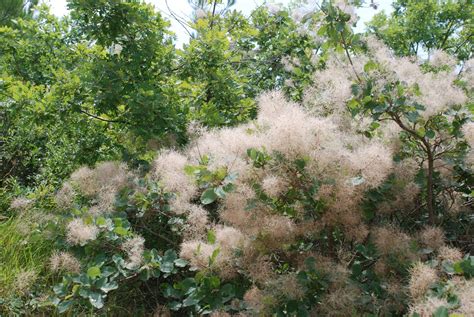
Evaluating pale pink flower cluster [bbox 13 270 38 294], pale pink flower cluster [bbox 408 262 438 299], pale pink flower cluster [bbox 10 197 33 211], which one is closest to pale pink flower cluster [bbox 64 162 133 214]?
pale pink flower cluster [bbox 13 270 38 294]

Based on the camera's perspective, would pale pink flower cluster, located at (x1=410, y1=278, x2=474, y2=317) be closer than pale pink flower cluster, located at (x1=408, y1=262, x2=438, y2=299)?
Yes

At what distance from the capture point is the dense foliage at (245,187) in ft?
7.75

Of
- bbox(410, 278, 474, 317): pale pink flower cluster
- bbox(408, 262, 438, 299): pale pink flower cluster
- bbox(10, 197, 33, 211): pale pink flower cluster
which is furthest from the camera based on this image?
bbox(10, 197, 33, 211): pale pink flower cluster

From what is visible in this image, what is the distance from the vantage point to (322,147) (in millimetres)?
2404

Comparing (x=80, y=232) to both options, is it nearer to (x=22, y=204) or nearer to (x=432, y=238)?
(x=22, y=204)

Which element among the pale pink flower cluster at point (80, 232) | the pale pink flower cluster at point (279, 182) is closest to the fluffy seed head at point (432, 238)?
the pale pink flower cluster at point (279, 182)

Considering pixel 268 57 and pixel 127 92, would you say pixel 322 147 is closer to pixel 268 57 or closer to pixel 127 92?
pixel 127 92

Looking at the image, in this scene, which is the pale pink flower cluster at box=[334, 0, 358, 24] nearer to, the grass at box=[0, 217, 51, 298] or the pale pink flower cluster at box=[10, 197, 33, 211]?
the grass at box=[0, 217, 51, 298]

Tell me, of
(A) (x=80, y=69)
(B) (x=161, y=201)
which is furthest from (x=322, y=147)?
(A) (x=80, y=69)

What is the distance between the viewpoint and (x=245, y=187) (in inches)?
96.5

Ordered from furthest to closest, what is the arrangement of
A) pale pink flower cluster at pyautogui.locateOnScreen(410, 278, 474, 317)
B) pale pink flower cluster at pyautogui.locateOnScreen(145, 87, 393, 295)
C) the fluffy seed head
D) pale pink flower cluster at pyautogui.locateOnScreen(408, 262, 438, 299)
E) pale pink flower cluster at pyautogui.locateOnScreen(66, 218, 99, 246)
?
pale pink flower cluster at pyautogui.locateOnScreen(66, 218, 99, 246) < the fluffy seed head < pale pink flower cluster at pyautogui.locateOnScreen(145, 87, 393, 295) < pale pink flower cluster at pyautogui.locateOnScreen(408, 262, 438, 299) < pale pink flower cluster at pyautogui.locateOnScreen(410, 278, 474, 317)

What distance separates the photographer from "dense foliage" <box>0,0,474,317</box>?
2361 millimetres

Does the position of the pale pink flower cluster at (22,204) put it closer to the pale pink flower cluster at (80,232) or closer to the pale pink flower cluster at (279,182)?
the pale pink flower cluster at (80,232)

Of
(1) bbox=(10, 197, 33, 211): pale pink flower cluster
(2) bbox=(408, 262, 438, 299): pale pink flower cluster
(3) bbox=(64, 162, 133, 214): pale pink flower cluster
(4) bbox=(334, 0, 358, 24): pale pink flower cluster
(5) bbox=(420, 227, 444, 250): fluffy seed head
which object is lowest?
(1) bbox=(10, 197, 33, 211): pale pink flower cluster
